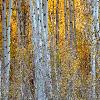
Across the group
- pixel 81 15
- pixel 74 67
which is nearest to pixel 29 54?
pixel 74 67

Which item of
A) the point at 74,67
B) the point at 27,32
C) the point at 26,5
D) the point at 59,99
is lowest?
the point at 59,99

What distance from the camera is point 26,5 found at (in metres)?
19.2

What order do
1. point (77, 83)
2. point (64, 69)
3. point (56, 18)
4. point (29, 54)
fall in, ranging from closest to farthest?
1. point (77, 83)
2. point (64, 69)
3. point (29, 54)
4. point (56, 18)

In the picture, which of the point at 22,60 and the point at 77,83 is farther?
the point at 22,60

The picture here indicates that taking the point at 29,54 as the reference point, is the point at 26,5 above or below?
above

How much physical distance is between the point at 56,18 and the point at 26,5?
1.91 metres

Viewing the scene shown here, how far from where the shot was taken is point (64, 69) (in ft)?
43.4

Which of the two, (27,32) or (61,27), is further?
(61,27)

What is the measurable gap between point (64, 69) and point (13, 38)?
6053 mm

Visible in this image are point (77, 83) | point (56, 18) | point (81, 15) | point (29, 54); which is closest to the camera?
point (77, 83)

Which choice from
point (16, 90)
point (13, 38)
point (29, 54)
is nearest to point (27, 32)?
point (13, 38)

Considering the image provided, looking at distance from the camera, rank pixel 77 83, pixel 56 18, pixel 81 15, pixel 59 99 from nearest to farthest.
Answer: pixel 59 99
pixel 77 83
pixel 56 18
pixel 81 15

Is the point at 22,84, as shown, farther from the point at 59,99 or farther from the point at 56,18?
the point at 56,18

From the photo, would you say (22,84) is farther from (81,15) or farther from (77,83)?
(81,15)
